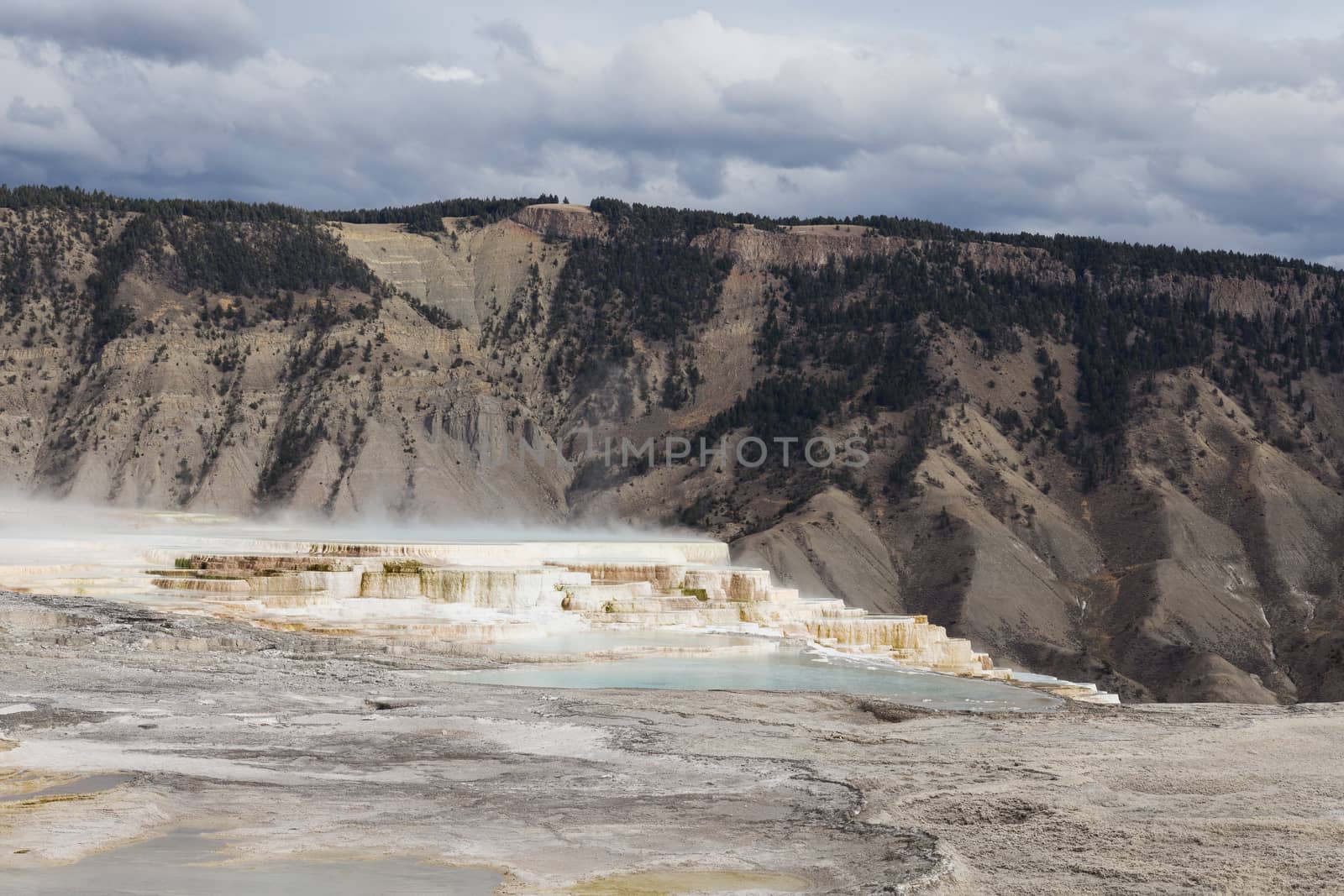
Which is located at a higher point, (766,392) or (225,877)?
(766,392)

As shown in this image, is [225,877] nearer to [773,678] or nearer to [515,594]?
[773,678]

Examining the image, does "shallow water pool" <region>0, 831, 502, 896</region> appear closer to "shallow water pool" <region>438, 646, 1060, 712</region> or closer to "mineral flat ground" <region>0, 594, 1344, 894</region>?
"mineral flat ground" <region>0, 594, 1344, 894</region>

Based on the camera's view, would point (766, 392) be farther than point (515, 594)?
Yes

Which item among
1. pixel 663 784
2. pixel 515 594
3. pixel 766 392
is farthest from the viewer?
pixel 766 392

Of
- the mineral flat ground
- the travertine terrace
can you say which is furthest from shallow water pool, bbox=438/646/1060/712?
the mineral flat ground

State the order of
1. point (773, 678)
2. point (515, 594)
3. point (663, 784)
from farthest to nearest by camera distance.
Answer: point (515, 594) < point (773, 678) < point (663, 784)

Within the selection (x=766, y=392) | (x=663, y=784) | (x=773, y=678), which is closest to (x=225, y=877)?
(x=663, y=784)

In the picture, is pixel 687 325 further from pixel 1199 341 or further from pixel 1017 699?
pixel 1017 699
